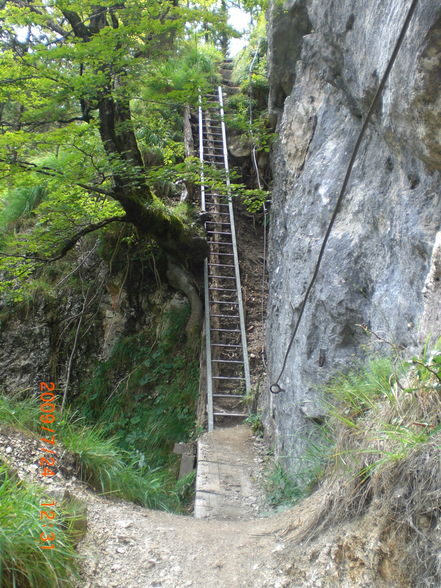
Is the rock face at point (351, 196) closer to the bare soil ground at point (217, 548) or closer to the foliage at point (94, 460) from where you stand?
the bare soil ground at point (217, 548)

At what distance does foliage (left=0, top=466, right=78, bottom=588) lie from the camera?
2.21 m

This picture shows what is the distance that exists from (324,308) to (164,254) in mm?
5467

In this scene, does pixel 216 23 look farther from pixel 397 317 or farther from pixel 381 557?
pixel 381 557

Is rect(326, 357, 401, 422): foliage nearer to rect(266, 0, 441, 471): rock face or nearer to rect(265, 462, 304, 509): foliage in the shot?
rect(266, 0, 441, 471): rock face

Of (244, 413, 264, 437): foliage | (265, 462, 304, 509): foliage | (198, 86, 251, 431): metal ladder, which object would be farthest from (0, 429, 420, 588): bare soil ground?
(198, 86, 251, 431): metal ladder

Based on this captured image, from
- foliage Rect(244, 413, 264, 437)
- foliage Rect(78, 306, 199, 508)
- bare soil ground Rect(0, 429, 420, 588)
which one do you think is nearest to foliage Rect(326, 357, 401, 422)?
bare soil ground Rect(0, 429, 420, 588)

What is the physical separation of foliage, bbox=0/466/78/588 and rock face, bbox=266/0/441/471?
6.60 ft

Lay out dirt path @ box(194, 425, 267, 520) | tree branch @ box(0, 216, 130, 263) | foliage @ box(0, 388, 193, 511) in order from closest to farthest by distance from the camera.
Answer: foliage @ box(0, 388, 193, 511)
dirt path @ box(194, 425, 267, 520)
tree branch @ box(0, 216, 130, 263)

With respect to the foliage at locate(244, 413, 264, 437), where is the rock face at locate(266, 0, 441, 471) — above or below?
above

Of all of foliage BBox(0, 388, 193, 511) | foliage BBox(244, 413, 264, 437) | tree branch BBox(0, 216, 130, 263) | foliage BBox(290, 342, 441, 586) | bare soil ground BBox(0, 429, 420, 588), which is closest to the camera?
foliage BBox(290, 342, 441, 586)

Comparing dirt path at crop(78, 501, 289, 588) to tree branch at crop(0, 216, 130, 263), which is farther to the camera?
tree branch at crop(0, 216, 130, 263)

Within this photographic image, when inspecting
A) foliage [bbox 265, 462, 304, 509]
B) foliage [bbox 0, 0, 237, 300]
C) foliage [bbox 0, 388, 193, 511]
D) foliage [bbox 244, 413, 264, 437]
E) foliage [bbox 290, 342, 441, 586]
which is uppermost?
foliage [bbox 0, 0, 237, 300]

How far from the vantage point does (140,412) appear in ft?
27.5

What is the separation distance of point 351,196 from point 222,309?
4827mm
